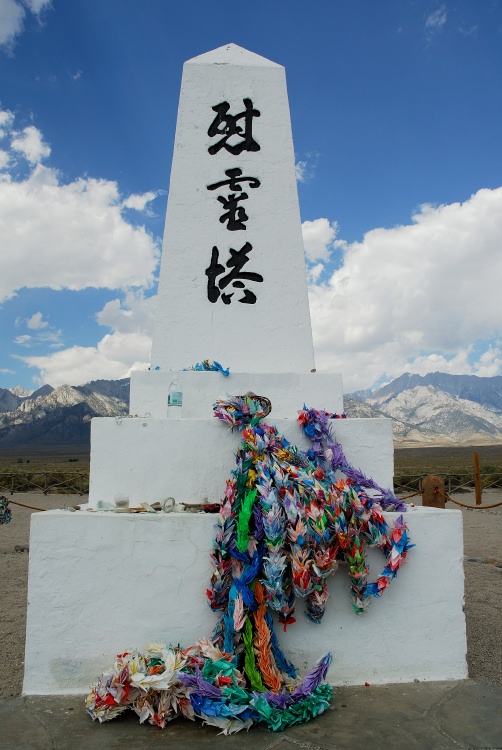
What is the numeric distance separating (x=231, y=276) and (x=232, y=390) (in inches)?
48.4

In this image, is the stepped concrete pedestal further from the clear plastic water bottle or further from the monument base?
the clear plastic water bottle

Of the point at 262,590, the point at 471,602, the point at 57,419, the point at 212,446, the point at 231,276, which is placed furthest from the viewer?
the point at 57,419

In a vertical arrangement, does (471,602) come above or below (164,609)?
below

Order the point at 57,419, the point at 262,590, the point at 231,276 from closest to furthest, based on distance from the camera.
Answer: the point at 262,590, the point at 231,276, the point at 57,419

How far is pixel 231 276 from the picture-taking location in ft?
17.7

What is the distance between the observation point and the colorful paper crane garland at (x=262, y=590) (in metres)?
3.24

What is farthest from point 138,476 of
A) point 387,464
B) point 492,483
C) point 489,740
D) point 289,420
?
point 492,483

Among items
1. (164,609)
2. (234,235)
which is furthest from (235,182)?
(164,609)

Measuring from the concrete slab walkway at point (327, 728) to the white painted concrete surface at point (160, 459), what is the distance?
1.39m

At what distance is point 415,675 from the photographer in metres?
3.79

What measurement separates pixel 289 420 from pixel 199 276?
183 cm

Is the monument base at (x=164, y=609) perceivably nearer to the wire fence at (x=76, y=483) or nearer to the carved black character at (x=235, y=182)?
the carved black character at (x=235, y=182)

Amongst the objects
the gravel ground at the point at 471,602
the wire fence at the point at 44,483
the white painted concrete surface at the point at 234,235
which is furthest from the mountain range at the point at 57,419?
the white painted concrete surface at the point at 234,235

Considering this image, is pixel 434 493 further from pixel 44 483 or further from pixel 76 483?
pixel 44 483
